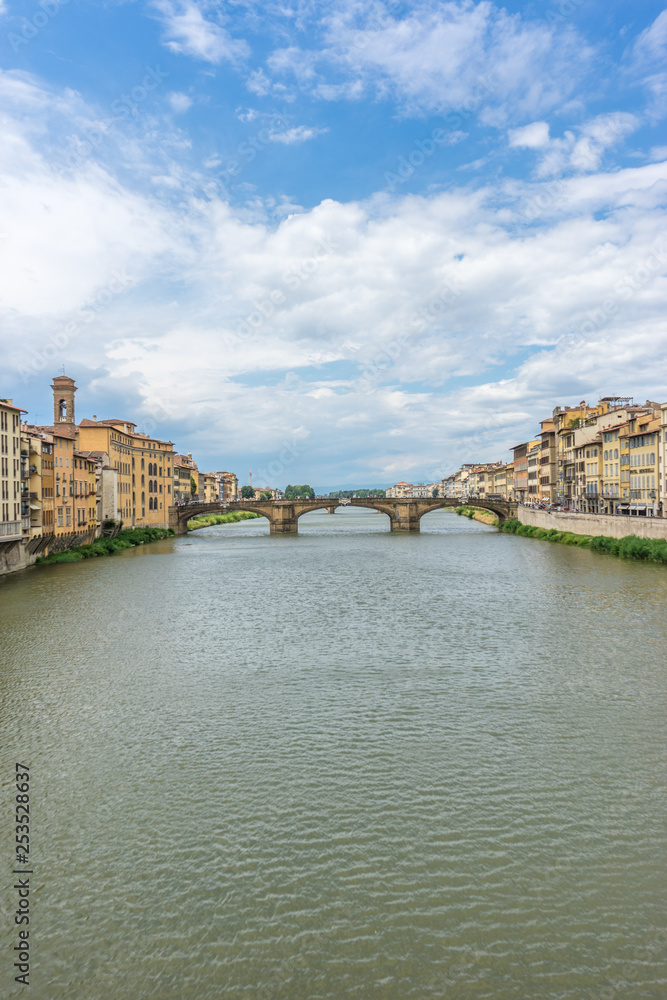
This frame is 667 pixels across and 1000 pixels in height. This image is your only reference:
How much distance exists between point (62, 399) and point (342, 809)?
192 feet

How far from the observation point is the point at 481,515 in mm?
115750

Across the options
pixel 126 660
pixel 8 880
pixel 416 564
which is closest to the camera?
pixel 8 880

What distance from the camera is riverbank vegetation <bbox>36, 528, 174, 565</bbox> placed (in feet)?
169

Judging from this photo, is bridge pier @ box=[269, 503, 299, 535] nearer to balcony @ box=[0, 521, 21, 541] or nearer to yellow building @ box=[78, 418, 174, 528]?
yellow building @ box=[78, 418, 174, 528]

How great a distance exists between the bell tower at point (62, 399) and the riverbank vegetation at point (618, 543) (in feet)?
154

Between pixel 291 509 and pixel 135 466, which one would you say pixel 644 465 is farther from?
pixel 135 466

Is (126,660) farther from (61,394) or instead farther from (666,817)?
(61,394)

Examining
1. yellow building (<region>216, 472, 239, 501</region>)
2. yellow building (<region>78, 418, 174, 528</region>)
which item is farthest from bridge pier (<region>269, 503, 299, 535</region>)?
yellow building (<region>216, 472, 239, 501</region>)

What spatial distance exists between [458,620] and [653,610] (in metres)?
8.26

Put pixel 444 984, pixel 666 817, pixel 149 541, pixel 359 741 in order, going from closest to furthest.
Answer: pixel 444 984
pixel 666 817
pixel 359 741
pixel 149 541

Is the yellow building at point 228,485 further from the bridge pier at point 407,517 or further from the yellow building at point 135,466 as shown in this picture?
the bridge pier at point 407,517

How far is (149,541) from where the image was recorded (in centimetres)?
7444

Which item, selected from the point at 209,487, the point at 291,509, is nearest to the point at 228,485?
the point at 209,487

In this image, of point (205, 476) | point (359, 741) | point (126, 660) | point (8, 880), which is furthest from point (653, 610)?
point (205, 476)
